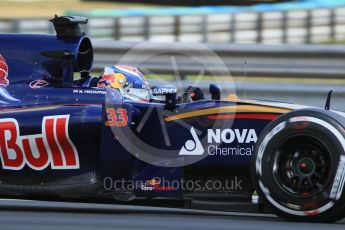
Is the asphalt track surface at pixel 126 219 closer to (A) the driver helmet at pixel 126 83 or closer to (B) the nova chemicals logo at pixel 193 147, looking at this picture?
(B) the nova chemicals logo at pixel 193 147

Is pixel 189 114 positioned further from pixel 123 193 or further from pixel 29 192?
pixel 29 192

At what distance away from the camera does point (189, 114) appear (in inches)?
256

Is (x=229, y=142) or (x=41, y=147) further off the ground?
(x=229, y=142)

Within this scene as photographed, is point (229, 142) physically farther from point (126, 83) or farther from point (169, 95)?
point (126, 83)

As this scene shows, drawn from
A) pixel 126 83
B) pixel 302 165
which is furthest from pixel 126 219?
pixel 126 83

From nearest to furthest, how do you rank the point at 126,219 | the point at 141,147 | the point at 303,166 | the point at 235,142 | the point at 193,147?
1. the point at 303,166
2. the point at 126,219
3. the point at 235,142
4. the point at 193,147
5. the point at 141,147

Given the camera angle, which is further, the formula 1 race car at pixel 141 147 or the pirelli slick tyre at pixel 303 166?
the formula 1 race car at pixel 141 147

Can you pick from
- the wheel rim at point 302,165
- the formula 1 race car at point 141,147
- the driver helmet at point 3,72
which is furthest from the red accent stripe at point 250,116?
the driver helmet at point 3,72

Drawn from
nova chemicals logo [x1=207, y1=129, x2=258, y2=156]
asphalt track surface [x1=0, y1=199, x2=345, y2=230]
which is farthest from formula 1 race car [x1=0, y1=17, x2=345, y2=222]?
asphalt track surface [x1=0, y1=199, x2=345, y2=230]

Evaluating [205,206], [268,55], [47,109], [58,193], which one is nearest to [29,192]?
[58,193]

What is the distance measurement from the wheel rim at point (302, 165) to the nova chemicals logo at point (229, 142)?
42 centimetres

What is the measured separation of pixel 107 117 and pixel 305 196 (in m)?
1.64

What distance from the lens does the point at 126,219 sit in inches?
245

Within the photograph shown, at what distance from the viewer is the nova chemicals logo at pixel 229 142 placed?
6340 mm
